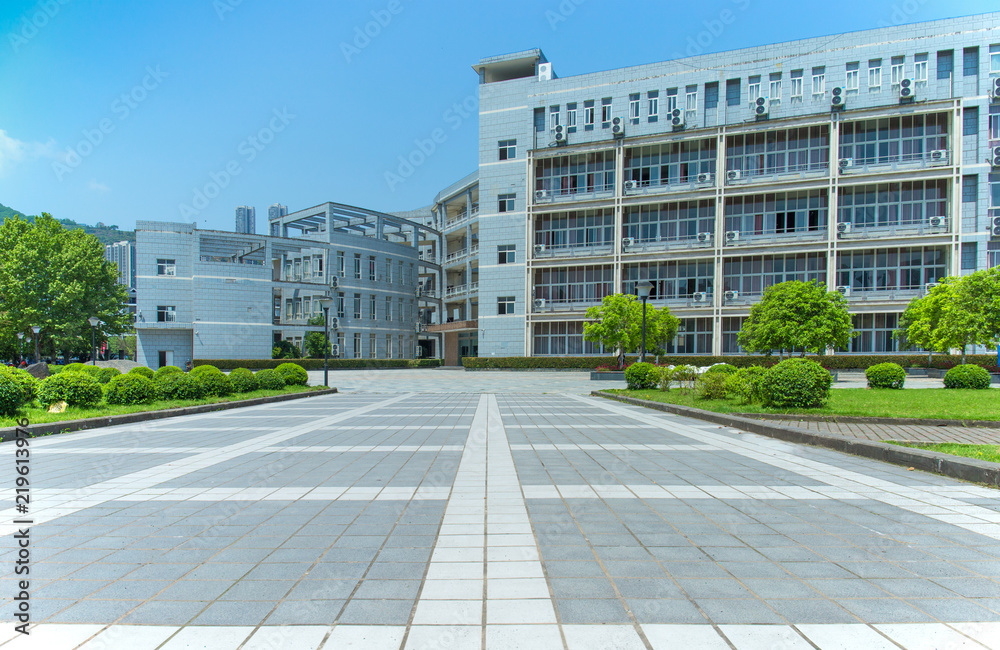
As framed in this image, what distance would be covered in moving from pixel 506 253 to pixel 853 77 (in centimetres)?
2838

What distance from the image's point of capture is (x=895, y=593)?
10.5 ft

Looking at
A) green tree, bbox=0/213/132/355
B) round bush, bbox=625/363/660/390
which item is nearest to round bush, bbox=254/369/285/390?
round bush, bbox=625/363/660/390

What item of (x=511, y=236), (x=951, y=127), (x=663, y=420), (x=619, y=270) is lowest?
(x=663, y=420)

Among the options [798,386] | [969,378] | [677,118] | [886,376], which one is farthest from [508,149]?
[798,386]

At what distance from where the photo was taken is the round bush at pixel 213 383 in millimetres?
15602

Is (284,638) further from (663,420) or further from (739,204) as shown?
(739,204)

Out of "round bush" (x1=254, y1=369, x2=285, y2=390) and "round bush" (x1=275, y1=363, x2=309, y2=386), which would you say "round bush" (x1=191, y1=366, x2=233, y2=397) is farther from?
"round bush" (x1=275, y1=363, x2=309, y2=386)

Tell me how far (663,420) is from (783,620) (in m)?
9.73

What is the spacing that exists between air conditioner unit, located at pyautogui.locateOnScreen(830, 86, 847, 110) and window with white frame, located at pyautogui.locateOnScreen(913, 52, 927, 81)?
4.42m

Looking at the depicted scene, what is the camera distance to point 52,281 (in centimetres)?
4050

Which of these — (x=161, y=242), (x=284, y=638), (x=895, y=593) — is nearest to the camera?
(x=284, y=638)

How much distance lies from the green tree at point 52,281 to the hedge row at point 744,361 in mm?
31523

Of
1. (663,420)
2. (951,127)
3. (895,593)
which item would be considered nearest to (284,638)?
(895,593)

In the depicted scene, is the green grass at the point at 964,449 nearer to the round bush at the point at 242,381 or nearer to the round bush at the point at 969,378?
the round bush at the point at 969,378
